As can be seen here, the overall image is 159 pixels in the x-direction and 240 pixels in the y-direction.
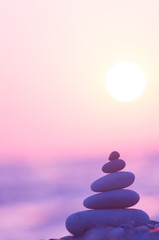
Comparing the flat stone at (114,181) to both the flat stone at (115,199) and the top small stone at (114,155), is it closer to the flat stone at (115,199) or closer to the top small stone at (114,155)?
the flat stone at (115,199)

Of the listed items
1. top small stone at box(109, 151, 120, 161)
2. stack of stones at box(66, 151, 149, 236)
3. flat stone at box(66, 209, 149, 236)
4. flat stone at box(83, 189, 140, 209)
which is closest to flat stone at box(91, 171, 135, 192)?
stack of stones at box(66, 151, 149, 236)

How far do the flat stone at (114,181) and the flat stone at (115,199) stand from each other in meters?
0.25

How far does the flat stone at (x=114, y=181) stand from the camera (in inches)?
984

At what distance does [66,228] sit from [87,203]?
5.78 ft

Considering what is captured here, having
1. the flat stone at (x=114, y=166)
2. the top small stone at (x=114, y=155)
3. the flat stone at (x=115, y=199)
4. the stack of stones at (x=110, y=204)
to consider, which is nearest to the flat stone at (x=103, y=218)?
the stack of stones at (x=110, y=204)

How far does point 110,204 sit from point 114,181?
1181 mm

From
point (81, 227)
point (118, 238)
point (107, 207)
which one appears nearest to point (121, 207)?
point (107, 207)

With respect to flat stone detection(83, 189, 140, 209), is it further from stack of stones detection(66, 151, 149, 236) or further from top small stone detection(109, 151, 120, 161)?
top small stone detection(109, 151, 120, 161)

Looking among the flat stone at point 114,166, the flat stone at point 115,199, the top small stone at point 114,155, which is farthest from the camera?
the top small stone at point 114,155

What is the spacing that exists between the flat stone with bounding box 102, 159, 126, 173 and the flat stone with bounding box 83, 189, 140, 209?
43.6 inches

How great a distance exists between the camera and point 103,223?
2455cm

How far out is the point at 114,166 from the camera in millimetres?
25250

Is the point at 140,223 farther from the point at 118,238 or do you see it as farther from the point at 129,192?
the point at 118,238

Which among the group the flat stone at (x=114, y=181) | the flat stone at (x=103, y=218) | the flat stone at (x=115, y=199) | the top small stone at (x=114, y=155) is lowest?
the flat stone at (x=103, y=218)
